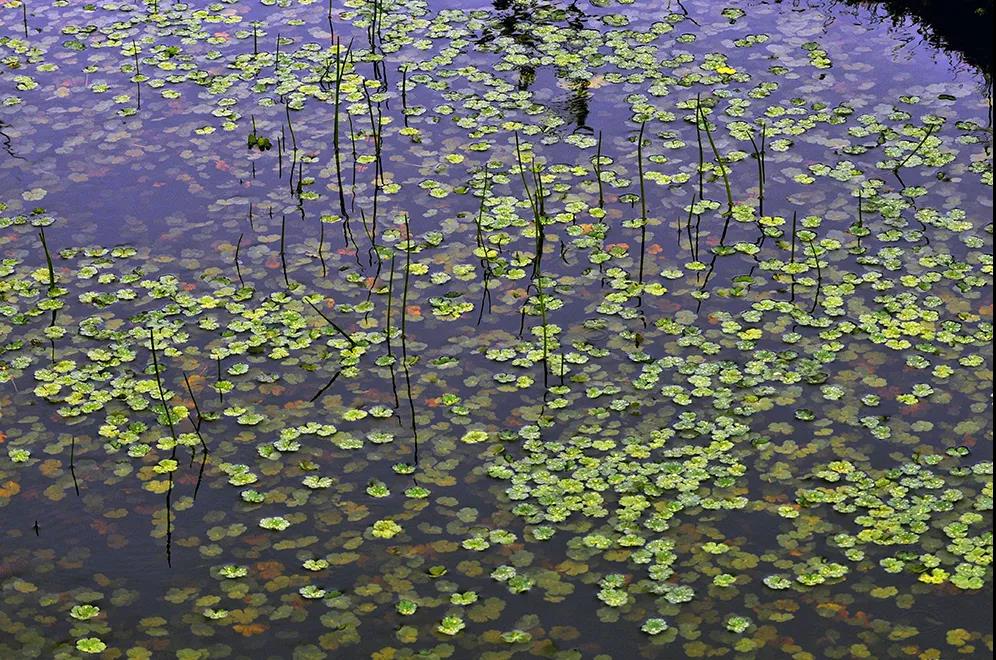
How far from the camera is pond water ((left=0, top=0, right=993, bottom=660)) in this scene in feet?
14.0

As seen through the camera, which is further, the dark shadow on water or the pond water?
the dark shadow on water

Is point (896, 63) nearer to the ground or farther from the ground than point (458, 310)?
farther from the ground

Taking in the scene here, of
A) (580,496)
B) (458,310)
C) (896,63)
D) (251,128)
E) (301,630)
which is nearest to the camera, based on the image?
(301,630)

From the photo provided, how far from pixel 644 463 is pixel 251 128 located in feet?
11.0

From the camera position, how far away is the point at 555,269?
232 inches

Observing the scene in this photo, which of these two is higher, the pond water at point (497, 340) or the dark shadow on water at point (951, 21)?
the dark shadow on water at point (951, 21)

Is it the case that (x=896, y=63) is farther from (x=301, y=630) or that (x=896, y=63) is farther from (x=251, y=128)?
(x=301, y=630)

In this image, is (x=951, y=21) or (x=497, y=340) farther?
(x=951, y=21)

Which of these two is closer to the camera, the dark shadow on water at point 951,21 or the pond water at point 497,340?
the pond water at point 497,340

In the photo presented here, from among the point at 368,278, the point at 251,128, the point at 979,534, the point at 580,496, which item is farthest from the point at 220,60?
the point at 979,534

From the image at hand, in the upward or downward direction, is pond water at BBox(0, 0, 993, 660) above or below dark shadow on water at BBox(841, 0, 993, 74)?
below

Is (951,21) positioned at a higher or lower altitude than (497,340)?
higher

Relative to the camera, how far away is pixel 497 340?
17.9ft

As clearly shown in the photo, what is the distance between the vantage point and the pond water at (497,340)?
4.25m
